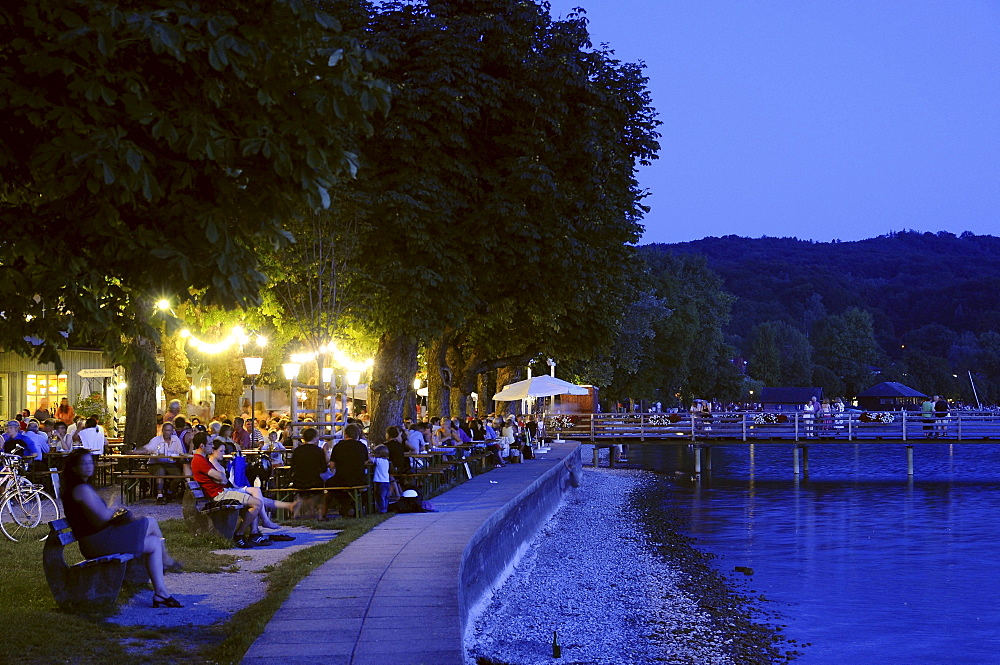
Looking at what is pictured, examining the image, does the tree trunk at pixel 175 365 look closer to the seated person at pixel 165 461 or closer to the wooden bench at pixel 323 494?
the seated person at pixel 165 461

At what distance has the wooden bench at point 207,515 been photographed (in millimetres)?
13719

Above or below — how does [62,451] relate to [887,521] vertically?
above

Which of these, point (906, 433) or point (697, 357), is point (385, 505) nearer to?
point (906, 433)

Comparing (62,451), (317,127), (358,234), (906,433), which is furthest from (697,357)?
(317,127)

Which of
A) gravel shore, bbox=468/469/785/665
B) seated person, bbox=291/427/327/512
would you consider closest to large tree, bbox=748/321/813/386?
gravel shore, bbox=468/469/785/665

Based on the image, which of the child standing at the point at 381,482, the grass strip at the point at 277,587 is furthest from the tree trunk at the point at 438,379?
the grass strip at the point at 277,587

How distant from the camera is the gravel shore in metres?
12.7

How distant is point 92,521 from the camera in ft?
30.4

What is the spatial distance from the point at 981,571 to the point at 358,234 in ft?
48.6

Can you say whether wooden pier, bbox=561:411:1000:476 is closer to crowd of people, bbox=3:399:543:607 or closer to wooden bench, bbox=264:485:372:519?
crowd of people, bbox=3:399:543:607

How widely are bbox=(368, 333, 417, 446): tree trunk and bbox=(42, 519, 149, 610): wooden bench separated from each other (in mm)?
20524

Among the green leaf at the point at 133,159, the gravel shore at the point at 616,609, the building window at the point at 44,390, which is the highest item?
the green leaf at the point at 133,159

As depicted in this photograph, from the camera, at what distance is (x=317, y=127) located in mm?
6766

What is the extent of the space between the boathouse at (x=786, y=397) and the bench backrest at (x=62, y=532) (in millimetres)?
118011
